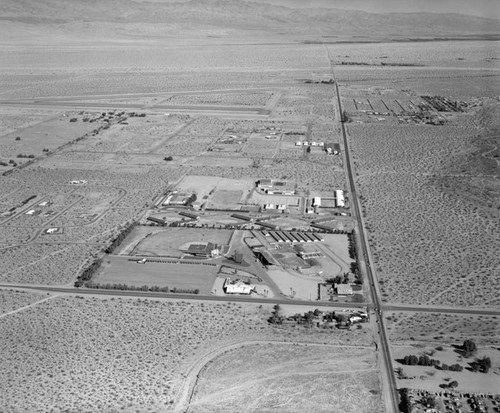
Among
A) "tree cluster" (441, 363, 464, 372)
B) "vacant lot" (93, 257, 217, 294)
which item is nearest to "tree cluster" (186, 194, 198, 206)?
"vacant lot" (93, 257, 217, 294)

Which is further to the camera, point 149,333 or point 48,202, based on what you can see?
point 48,202

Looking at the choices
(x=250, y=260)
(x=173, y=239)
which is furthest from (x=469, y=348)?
(x=173, y=239)


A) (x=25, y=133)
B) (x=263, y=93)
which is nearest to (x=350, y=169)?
(x=25, y=133)

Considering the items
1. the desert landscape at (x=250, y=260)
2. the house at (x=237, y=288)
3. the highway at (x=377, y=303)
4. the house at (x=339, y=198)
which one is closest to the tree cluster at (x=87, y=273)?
the desert landscape at (x=250, y=260)

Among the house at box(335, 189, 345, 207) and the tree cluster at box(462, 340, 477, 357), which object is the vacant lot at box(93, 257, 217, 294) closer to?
the tree cluster at box(462, 340, 477, 357)

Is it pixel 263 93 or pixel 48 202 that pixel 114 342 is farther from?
pixel 263 93
